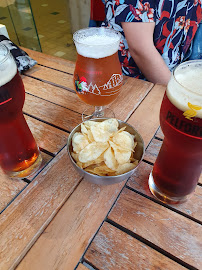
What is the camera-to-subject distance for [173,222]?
582 mm

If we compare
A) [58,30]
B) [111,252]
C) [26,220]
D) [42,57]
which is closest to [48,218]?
[26,220]

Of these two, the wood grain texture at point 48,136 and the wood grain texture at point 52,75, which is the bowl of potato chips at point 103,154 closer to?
the wood grain texture at point 48,136

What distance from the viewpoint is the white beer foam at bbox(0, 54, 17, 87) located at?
54cm

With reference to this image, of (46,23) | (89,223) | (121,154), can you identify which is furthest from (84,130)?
(46,23)

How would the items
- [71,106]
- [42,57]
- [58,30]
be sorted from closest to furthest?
[71,106]
[42,57]
[58,30]

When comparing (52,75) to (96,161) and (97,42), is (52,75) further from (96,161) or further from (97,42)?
(96,161)

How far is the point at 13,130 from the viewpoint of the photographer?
0.64 metres

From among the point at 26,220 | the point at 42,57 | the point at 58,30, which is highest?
the point at 26,220

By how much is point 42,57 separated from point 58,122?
0.62 m

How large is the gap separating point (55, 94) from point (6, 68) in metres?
0.48

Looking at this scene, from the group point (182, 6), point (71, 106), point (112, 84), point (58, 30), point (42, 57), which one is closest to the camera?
point (112, 84)

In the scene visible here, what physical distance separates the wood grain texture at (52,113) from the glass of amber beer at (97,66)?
0.34 ft

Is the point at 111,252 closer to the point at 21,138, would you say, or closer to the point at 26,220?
the point at 26,220

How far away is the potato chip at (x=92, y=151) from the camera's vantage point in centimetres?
57
